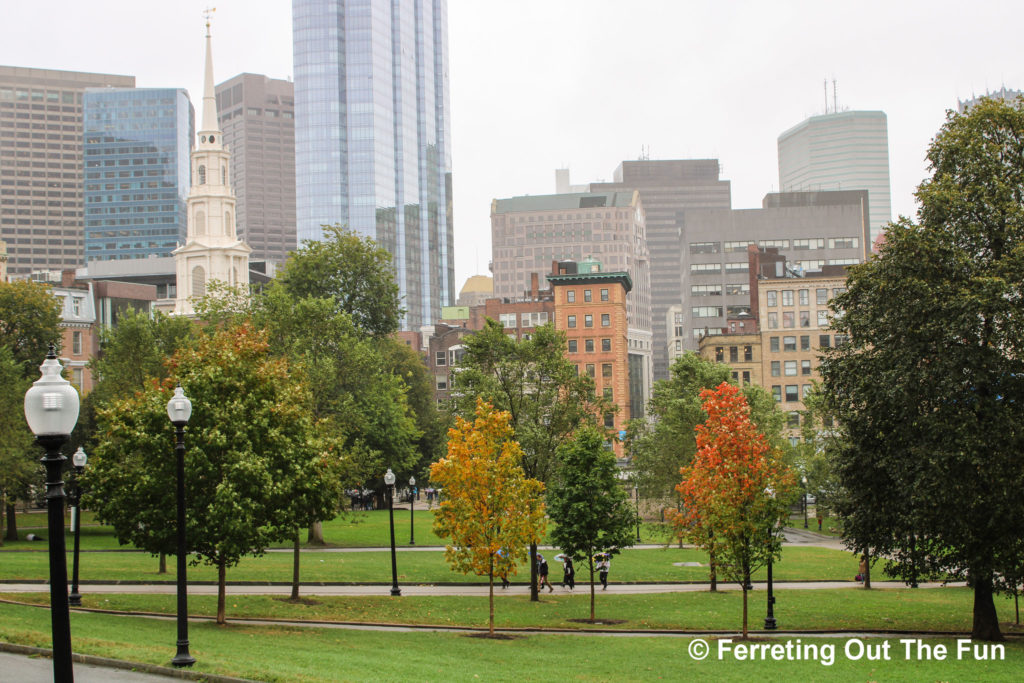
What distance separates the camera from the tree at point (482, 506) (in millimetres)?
29859

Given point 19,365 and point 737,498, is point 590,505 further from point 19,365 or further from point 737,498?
point 19,365

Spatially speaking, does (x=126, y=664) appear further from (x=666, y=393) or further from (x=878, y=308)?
(x=666, y=393)

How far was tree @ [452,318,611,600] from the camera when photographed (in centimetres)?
4166

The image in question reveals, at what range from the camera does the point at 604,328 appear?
124 m

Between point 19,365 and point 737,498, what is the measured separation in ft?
150

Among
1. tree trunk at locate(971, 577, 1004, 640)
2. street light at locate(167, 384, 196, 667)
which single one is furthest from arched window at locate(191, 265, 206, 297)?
street light at locate(167, 384, 196, 667)

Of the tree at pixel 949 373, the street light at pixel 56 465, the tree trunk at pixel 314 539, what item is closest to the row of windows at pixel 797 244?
the tree trunk at pixel 314 539

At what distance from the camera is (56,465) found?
10.3m

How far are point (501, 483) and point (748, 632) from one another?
27.0ft

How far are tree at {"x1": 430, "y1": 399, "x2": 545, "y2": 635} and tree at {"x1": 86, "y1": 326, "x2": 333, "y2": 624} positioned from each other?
4.01m

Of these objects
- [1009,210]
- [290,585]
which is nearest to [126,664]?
[290,585]

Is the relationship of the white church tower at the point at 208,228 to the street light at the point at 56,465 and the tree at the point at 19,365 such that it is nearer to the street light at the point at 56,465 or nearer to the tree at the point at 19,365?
the tree at the point at 19,365

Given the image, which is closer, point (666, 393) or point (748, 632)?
point (748, 632)

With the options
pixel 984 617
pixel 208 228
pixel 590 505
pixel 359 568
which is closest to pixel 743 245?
pixel 208 228
